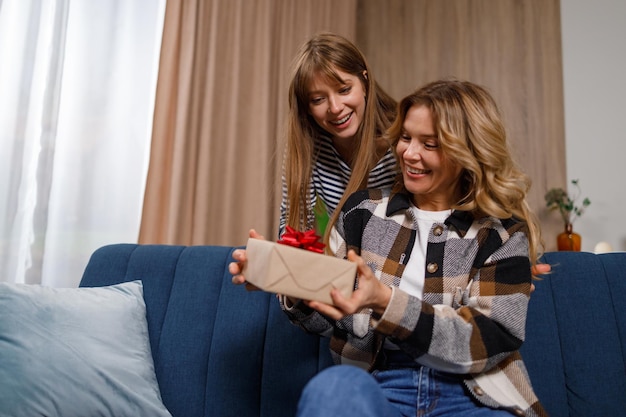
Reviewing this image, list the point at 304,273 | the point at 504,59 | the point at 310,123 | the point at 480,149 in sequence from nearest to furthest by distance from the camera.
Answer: the point at 304,273 → the point at 480,149 → the point at 310,123 → the point at 504,59

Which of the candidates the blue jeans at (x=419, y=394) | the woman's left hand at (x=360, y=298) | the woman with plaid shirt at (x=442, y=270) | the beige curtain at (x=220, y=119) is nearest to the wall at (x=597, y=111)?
the beige curtain at (x=220, y=119)

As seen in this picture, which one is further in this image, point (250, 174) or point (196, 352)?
point (250, 174)

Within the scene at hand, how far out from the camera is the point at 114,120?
212 cm

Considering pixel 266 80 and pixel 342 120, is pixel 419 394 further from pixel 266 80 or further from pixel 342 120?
pixel 266 80

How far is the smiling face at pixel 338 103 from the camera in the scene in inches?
54.3

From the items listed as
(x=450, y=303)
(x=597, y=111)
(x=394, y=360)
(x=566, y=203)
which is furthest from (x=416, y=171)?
(x=597, y=111)

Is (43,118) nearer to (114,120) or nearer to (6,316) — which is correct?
(114,120)

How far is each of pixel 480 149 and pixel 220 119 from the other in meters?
1.67

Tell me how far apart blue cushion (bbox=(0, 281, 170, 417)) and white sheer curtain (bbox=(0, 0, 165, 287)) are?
704 mm

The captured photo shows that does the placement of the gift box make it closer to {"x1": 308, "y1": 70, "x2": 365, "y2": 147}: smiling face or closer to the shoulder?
the shoulder

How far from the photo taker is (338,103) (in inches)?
54.1

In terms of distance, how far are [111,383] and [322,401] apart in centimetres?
69

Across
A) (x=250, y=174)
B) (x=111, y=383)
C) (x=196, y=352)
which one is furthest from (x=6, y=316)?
(x=250, y=174)

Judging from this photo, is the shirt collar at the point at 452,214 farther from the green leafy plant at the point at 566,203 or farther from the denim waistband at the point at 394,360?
the green leafy plant at the point at 566,203
